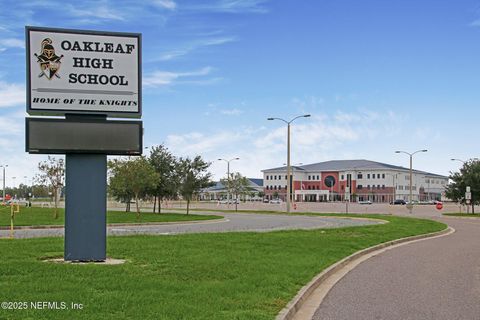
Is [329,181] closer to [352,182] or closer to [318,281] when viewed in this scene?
[352,182]

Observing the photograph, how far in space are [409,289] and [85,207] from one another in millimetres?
7365

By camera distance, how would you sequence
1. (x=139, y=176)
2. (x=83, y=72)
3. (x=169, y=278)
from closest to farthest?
(x=169, y=278)
(x=83, y=72)
(x=139, y=176)

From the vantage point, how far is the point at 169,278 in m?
10.5

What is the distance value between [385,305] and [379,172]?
142946 millimetres

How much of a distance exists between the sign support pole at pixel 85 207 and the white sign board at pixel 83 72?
1243 mm

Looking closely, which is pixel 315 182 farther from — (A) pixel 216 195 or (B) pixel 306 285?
(B) pixel 306 285

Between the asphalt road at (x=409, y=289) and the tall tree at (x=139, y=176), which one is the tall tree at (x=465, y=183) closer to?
the tall tree at (x=139, y=176)

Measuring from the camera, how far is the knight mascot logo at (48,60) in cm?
1330

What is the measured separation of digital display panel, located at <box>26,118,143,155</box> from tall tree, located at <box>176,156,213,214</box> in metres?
34.9

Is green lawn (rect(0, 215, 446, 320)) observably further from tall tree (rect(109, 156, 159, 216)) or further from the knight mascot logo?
tall tree (rect(109, 156, 159, 216))

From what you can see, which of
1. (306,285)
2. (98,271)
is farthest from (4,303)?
(306,285)

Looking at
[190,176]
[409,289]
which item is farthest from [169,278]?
[190,176]

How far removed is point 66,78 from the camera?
13.5m

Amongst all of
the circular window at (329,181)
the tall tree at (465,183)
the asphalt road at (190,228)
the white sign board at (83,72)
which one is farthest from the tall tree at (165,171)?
the circular window at (329,181)
